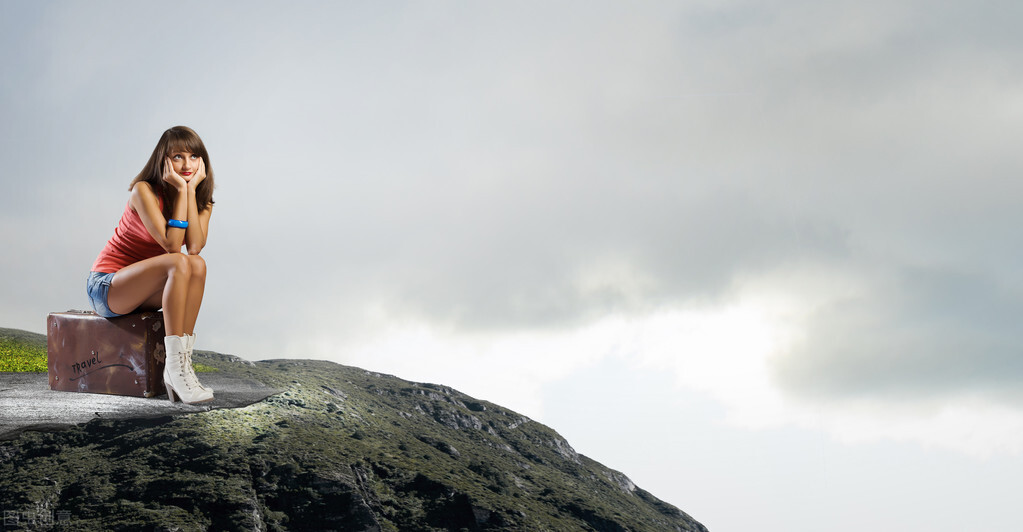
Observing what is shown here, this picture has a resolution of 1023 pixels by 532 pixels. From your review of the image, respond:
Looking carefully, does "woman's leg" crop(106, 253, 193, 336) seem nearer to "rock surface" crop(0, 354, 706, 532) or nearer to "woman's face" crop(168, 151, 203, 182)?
"woman's face" crop(168, 151, 203, 182)

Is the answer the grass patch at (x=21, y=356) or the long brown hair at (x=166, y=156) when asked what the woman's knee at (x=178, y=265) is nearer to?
the long brown hair at (x=166, y=156)

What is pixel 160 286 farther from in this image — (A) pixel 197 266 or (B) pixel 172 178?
(B) pixel 172 178

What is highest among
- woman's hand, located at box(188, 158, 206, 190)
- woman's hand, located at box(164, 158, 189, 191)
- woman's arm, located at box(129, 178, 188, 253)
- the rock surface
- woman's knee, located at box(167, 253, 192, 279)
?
woman's hand, located at box(188, 158, 206, 190)

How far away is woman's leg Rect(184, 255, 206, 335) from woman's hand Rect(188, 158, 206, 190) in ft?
3.96

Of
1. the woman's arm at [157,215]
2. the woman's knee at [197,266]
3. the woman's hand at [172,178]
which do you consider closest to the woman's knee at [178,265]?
the woman's knee at [197,266]

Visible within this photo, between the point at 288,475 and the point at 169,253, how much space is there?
6.15m

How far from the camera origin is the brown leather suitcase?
11766 mm

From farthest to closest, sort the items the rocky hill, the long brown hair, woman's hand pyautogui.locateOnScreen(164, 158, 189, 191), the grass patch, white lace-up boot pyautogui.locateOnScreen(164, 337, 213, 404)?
the grass patch
the rocky hill
the long brown hair
woman's hand pyautogui.locateOnScreen(164, 158, 189, 191)
white lace-up boot pyautogui.locateOnScreen(164, 337, 213, 404)

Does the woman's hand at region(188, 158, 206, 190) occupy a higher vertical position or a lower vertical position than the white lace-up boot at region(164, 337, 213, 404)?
higher

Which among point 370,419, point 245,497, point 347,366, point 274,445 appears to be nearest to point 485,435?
point 370,419

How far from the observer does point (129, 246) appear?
12055 mm

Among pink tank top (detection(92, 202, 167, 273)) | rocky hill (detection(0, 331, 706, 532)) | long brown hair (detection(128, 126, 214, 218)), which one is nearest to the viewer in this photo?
long brown hair (detection(128, 126, 214, 218))

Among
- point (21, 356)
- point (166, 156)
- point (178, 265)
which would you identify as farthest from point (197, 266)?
point (21, 356)

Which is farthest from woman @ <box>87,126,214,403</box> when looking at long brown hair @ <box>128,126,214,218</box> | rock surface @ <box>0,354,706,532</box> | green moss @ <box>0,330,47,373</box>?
green moss @ <box>0,330,47,373</box>
